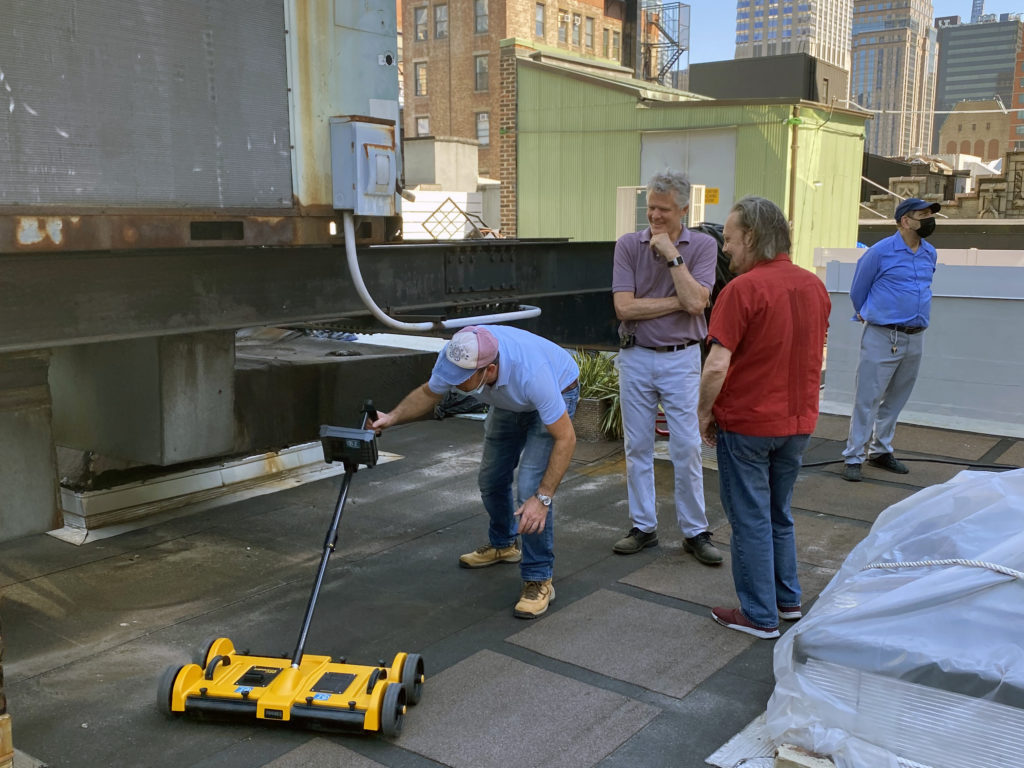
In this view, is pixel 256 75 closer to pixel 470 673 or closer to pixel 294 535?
pixel 470 673

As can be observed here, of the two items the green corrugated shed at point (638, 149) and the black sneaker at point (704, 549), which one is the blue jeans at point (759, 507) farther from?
the green corrugated shed at point (638, 149)

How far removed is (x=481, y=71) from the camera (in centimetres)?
5134

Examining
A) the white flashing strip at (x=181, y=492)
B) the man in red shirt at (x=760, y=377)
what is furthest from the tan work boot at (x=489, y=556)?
the man in red shirt at (x=760, y=377)

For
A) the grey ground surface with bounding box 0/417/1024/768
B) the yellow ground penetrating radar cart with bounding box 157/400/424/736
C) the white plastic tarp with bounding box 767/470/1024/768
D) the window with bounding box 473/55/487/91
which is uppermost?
the window with bounding box 473/55/487/91

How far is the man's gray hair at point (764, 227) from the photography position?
3.94 m

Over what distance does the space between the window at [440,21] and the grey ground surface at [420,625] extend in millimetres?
50306

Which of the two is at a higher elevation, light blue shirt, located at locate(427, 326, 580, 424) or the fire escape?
the fire escape

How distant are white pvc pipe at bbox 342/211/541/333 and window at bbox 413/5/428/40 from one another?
5216cm

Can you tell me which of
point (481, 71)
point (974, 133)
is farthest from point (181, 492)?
point (974, 133)

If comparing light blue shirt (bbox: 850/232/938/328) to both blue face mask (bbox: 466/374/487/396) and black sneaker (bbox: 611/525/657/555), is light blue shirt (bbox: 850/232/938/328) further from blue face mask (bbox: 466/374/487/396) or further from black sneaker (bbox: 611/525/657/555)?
blue face mask (bbox: 466/374/487/396)

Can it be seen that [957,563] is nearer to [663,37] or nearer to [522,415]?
[522,415]

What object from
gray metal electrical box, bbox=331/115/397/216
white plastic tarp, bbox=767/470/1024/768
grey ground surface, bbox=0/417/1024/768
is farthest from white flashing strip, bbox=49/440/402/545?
white plastic tarp, bbox=767/470/1024/768

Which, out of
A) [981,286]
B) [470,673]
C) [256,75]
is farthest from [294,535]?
[981,286]

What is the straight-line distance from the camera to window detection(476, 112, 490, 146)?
51.0 metres
